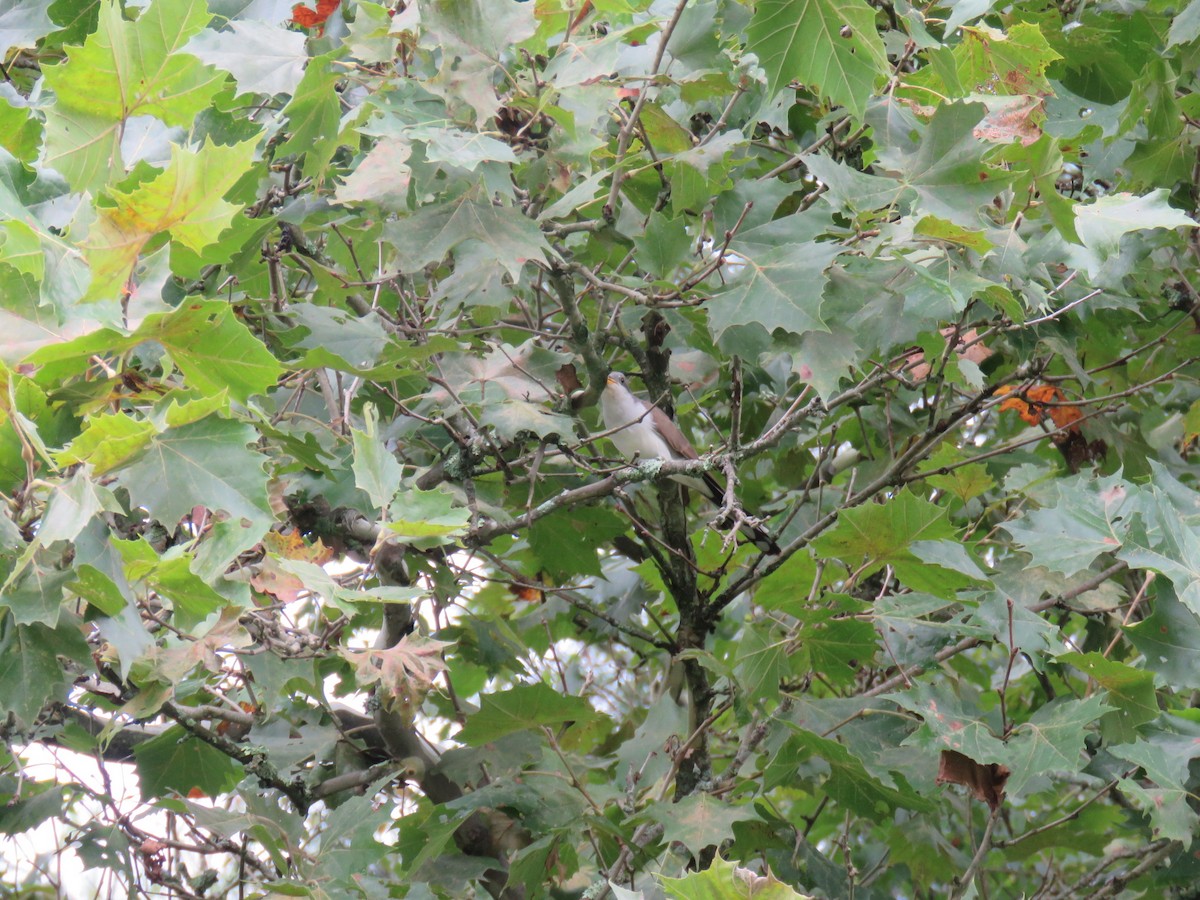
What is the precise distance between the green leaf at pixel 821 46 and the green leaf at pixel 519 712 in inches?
69.2

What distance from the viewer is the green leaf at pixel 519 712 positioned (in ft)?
10.7

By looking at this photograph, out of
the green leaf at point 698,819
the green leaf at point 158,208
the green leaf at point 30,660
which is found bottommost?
the green leaf at point 698,819

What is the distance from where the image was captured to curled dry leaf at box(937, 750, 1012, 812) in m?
2.71

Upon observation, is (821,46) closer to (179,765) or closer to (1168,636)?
(1168,636)

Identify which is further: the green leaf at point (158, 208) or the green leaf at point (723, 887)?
the green leaf at point (158, 208)

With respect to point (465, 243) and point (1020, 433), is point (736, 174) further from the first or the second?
point (1020, 433)

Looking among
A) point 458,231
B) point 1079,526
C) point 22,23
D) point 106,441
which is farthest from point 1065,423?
point 22,23

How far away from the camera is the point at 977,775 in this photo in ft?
8.95

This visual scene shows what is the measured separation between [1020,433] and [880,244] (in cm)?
255

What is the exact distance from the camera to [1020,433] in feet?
15.9

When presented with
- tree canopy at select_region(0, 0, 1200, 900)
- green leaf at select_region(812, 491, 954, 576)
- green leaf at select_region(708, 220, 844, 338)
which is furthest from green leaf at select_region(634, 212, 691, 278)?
green leaf at select_region(812, 491, 954, 576)

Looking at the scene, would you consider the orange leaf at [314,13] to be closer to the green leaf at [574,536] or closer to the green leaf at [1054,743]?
the green leaf at [574,536]

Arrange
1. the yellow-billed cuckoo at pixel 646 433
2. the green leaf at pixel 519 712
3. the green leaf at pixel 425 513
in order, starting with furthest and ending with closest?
the yellow-billed cuckoo at pixel 646 433 → the green leaf at pixel 519 712 → the green leaf at pixel 425 513

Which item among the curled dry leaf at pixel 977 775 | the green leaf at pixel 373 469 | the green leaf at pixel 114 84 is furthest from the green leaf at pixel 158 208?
the curled dry leaf at pixel 977 775
